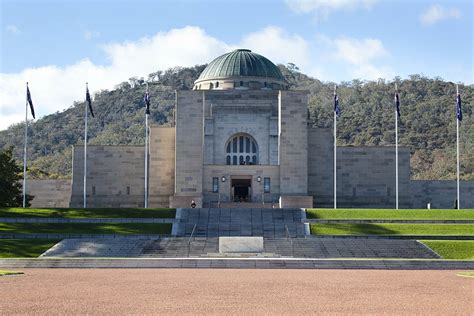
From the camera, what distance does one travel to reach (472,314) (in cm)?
2022

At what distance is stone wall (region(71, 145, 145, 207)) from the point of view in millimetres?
62406

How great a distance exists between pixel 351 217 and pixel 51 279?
78.1 feet

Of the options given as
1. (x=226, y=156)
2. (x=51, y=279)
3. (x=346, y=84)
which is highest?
(x=346, y=84)

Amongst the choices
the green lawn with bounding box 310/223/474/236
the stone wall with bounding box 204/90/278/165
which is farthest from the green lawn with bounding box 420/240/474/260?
the stone wall with bounding box 204/90/278/165

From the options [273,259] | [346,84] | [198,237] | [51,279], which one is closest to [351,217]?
[198,237]

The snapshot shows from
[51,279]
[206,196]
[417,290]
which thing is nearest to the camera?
[417,290]

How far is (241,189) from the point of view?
203 ft

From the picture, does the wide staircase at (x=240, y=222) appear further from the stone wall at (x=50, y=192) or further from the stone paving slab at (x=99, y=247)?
the stone wall at (x=50, y=192)

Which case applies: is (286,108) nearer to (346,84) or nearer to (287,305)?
(287,305)

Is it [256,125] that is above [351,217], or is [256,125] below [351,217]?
above

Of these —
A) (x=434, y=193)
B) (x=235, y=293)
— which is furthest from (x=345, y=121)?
(x=235, y=293)

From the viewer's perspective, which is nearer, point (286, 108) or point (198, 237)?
point (198, 237)

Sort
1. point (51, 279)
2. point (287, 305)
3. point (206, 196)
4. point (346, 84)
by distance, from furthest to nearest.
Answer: point (346, 84)
point (206, 196)
point (51, 279)
point (287, 305)

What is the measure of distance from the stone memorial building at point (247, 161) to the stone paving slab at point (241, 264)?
2347cm
